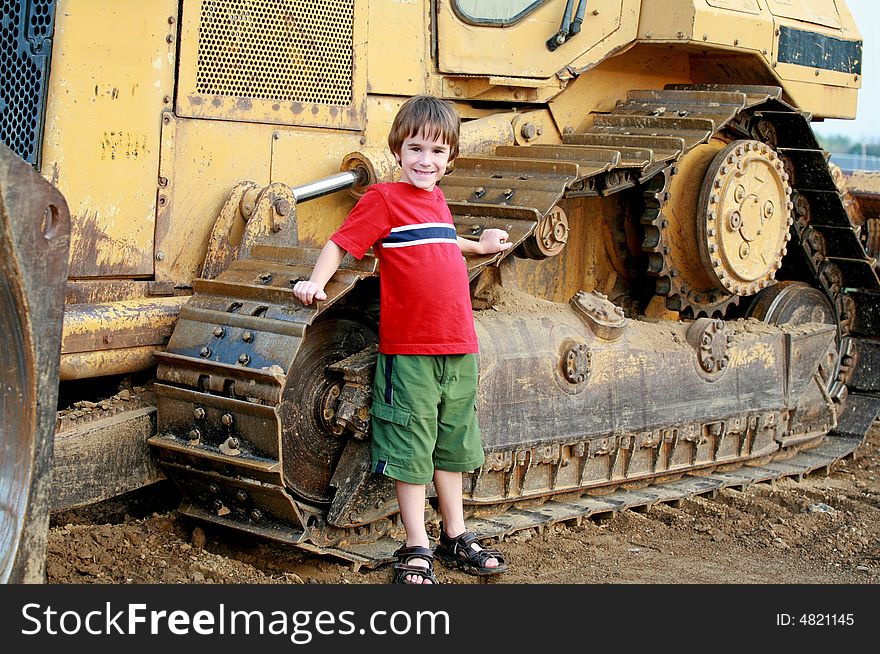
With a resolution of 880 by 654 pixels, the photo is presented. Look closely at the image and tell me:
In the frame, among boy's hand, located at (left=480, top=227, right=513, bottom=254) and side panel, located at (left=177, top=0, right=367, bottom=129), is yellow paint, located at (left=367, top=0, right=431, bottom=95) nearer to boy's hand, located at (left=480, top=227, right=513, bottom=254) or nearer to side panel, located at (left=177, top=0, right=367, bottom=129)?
side panel, located at (left=177, top=0, right=367, bottom=129)

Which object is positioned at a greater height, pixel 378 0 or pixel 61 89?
pixel 378 0

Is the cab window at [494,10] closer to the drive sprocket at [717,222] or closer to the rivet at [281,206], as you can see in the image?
the drive sprocket at [717,222]

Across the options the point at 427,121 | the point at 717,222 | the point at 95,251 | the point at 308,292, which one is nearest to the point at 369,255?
the point at 308,292

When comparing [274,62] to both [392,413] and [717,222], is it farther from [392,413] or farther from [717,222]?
[717,222]

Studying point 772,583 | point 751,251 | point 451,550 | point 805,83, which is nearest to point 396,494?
point 451,550

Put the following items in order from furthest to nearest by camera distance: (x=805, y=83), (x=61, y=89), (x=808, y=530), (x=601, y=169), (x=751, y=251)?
1. (x=805, y=83)
2. (x=751, y=251)
3. (x=808, y=530)
4. (x=601, y=169)
5. (x=61, y=89)

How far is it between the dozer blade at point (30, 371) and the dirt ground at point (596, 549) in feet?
2.95

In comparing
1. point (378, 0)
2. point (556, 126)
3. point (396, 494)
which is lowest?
point (396, 494)

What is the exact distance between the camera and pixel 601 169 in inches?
203

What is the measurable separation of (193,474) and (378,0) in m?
2.05

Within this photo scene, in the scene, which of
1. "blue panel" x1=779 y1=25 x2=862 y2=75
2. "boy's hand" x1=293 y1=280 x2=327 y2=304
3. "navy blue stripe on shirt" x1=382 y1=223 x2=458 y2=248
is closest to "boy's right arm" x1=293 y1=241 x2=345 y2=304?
"boy's hand" x1=293 y1=280 x2=327 y2=304

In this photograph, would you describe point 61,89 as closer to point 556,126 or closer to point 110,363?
point 110,363

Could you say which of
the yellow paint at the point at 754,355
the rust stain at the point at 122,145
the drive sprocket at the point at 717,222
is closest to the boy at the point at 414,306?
the rust stain at the point at 122,145

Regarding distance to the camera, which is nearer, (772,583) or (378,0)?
(772,583)
